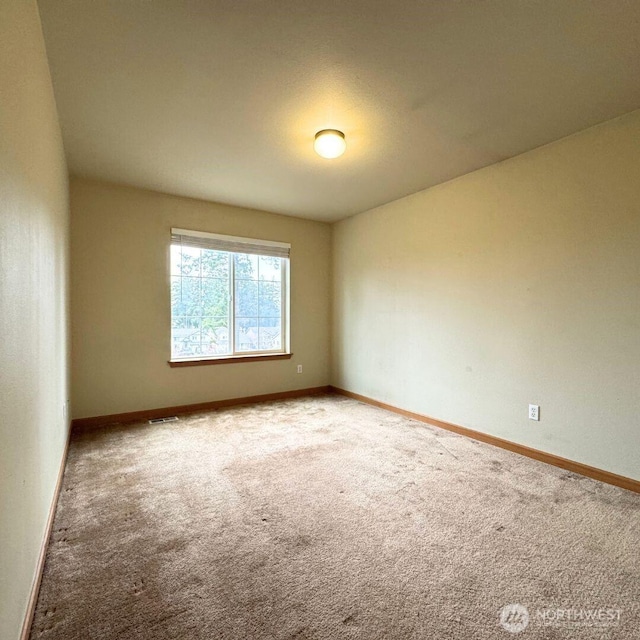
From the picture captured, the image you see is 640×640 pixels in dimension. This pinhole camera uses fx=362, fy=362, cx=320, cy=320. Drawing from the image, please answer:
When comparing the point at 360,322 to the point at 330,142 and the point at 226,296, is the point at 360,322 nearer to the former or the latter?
the point at 226,296

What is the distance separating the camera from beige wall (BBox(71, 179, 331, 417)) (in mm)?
3607

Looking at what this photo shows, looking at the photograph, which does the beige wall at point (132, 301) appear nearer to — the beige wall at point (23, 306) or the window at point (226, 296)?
the window at point (226, 296)

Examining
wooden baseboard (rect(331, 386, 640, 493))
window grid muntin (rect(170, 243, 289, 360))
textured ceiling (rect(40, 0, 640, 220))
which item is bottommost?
wooden baseboard (rect(331, 386, 640, 493))

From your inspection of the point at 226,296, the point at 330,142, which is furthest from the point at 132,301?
the point at 330,142

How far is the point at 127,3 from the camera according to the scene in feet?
5.17

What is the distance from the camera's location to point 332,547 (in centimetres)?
177

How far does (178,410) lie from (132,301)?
131cm

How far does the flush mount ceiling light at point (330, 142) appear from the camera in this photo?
8.52 feet

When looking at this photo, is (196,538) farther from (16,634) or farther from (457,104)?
(457,104)

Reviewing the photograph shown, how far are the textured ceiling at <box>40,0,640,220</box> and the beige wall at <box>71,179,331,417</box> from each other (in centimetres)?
62

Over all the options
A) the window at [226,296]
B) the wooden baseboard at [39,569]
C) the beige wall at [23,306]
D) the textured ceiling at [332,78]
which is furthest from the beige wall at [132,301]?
the beige wall at [23,306]

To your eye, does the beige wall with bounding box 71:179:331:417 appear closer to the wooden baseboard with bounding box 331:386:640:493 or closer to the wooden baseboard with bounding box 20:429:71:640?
the wooden baseboard with bounding box 20:429:71:640

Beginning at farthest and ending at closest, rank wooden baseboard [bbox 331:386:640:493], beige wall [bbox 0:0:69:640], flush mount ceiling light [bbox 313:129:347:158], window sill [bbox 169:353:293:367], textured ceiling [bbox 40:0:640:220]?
1. window sill [bbox 169:353:293:367]
2. flush mount ceiling light [bbox 313:129:347:158]
3. wooden baseboard [bbox 331:386:640:493]
4. textured ceiling [bbox 40:0:640:220]
5. beige wall [bbox 0:0:69:640]

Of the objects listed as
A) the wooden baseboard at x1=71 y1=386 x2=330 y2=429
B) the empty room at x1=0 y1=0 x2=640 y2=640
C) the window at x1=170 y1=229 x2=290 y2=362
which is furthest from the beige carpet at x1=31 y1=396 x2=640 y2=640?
the window at x1=170 y1=229 x2=290 y2=362
